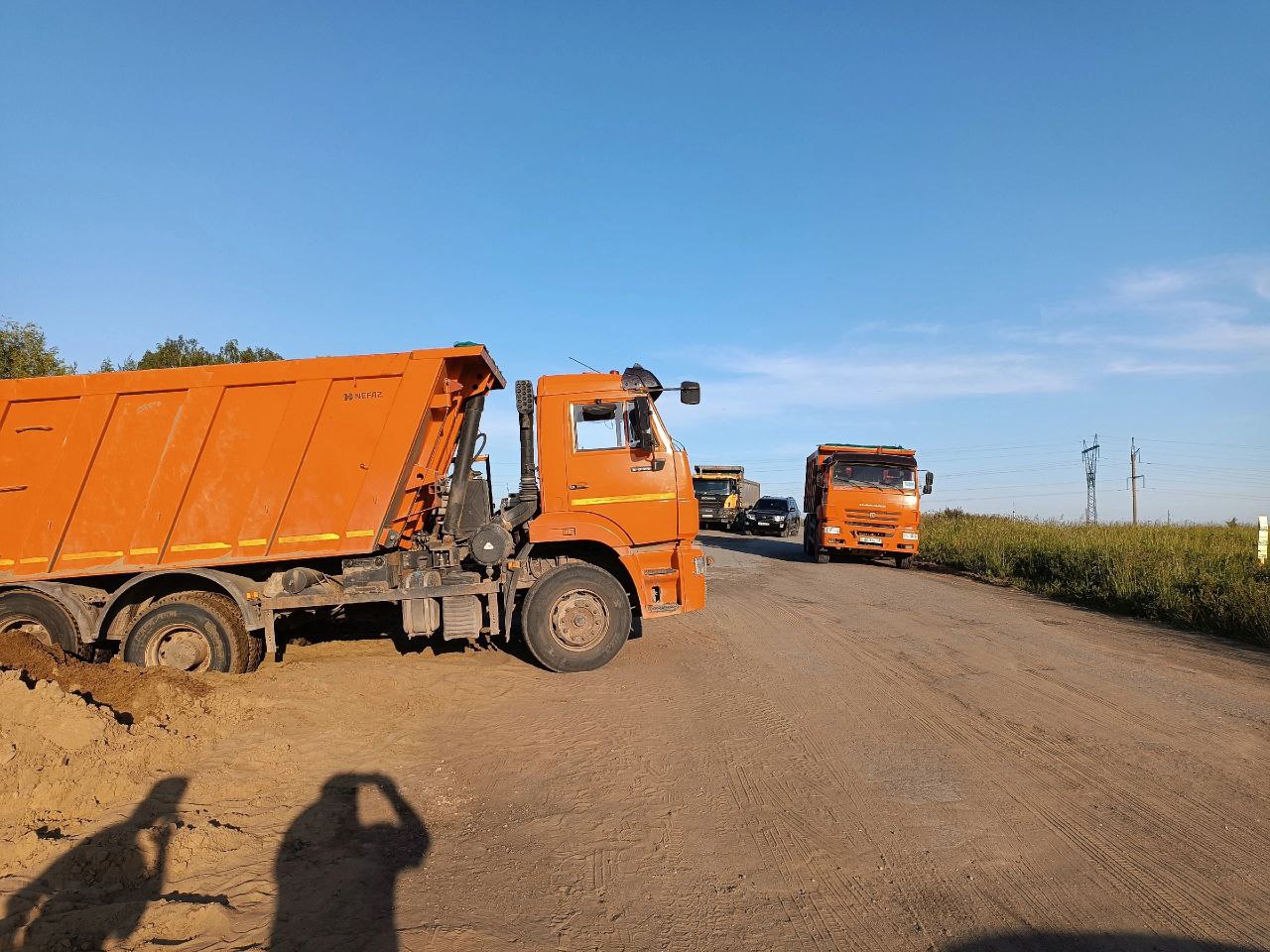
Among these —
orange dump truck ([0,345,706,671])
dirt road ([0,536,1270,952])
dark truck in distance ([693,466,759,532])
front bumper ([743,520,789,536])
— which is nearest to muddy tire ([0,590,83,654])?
orange dump truck ([0,345,706,671])

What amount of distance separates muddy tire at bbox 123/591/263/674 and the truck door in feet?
11.4

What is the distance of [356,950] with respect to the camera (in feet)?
9.39

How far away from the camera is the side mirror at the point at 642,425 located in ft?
23.9

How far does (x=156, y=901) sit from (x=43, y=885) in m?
0.65

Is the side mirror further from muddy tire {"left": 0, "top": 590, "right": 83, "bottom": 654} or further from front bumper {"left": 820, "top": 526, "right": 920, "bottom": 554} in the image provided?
front bumper {"left": 820, "top": 526, "right": 920, "bottom": 554}

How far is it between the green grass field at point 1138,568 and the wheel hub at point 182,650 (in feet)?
38.9

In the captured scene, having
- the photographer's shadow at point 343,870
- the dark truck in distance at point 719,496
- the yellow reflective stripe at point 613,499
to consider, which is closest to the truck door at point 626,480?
the yellow reflective stripe at point 613,499

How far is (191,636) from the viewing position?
6.79 m

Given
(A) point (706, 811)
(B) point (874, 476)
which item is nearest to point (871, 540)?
(B) point (874, 476)

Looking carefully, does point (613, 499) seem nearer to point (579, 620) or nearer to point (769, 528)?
point (579, 620)

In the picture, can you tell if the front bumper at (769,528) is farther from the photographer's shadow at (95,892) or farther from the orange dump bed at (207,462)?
the photographer's shadow at (95,892)

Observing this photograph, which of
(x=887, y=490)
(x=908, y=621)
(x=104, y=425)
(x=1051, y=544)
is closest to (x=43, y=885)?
(x=104, y=425)

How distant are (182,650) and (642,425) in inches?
194

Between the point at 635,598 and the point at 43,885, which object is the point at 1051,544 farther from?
the point at 43,885
